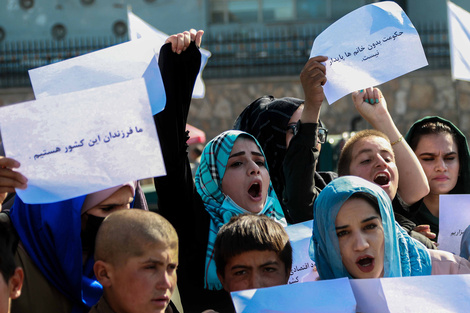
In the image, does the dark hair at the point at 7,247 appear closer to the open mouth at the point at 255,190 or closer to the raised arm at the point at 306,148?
the open mouth at the point at 255,190

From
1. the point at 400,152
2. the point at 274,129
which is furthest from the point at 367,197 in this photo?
the point at 274,129

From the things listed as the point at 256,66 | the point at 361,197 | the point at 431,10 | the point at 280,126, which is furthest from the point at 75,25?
the point at 361,197

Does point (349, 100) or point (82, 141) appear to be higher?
point (82, 141)

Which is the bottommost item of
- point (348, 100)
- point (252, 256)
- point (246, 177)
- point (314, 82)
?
point (348, 100)

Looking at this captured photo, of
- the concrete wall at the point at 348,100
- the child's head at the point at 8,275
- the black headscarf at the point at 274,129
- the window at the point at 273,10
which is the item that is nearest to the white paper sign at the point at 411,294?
the child's head at the point at 8,275

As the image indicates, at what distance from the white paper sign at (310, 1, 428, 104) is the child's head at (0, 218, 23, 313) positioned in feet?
5.25

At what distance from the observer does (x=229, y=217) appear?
327 centimetres

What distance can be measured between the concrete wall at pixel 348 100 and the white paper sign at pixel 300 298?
1126 cm

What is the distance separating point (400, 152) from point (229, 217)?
1035mm

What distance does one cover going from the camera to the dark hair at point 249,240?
294 centimetres

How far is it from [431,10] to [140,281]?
14.2m

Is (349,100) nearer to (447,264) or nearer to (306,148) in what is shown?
(306,148)

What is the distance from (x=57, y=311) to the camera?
2660 millimetres

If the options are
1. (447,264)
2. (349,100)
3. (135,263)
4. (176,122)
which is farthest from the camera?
(349,100)
